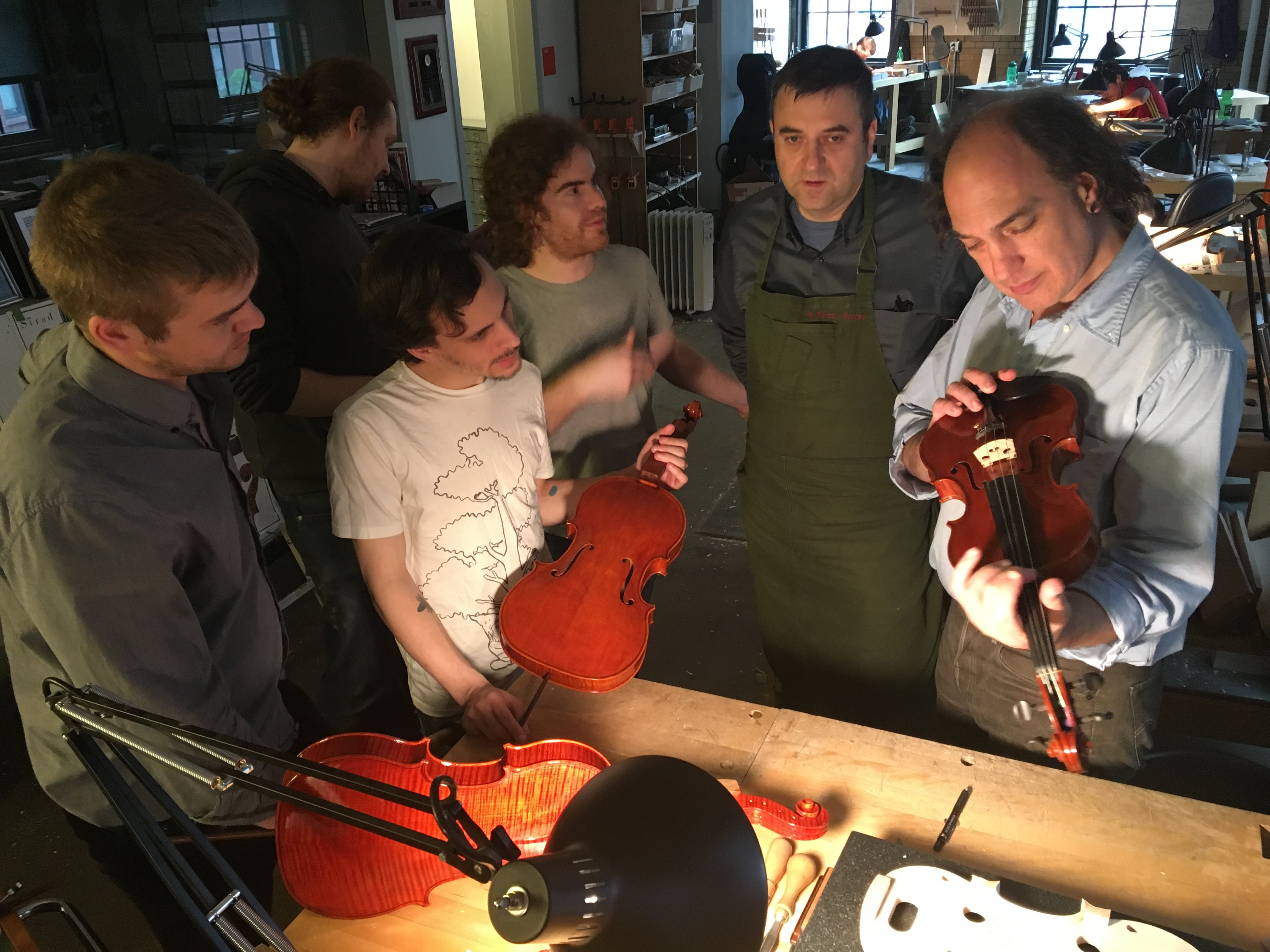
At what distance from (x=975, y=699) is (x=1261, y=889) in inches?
23.1

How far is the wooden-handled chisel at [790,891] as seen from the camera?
112 cm

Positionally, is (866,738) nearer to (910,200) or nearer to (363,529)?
(363,529)

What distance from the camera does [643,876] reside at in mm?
670

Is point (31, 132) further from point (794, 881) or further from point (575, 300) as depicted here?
point (794, 881)

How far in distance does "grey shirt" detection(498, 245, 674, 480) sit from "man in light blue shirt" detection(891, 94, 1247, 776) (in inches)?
37.0

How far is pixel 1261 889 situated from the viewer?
1148mm

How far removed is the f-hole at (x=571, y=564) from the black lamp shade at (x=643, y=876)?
2.94 ft

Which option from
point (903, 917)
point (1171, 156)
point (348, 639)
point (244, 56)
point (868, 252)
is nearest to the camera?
point (903, 917)

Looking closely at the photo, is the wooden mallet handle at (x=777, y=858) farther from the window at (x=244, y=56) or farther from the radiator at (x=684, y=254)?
the radiator at (x=684, y=254)

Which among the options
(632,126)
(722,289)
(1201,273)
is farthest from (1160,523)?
(632,126)

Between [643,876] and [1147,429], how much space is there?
108 cm

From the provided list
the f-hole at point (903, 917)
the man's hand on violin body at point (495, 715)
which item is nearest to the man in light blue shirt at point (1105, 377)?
the f-hole at point (903, 917)

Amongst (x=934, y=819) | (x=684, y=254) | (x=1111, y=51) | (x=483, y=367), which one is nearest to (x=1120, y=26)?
(x=1111, y=51)

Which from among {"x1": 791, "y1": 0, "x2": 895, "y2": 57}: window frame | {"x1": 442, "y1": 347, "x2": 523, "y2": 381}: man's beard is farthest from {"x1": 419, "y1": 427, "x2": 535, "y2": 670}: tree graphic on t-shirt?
{"x1": 791, "y1": 0, "x2": 895, "y2": 57}: window frame
